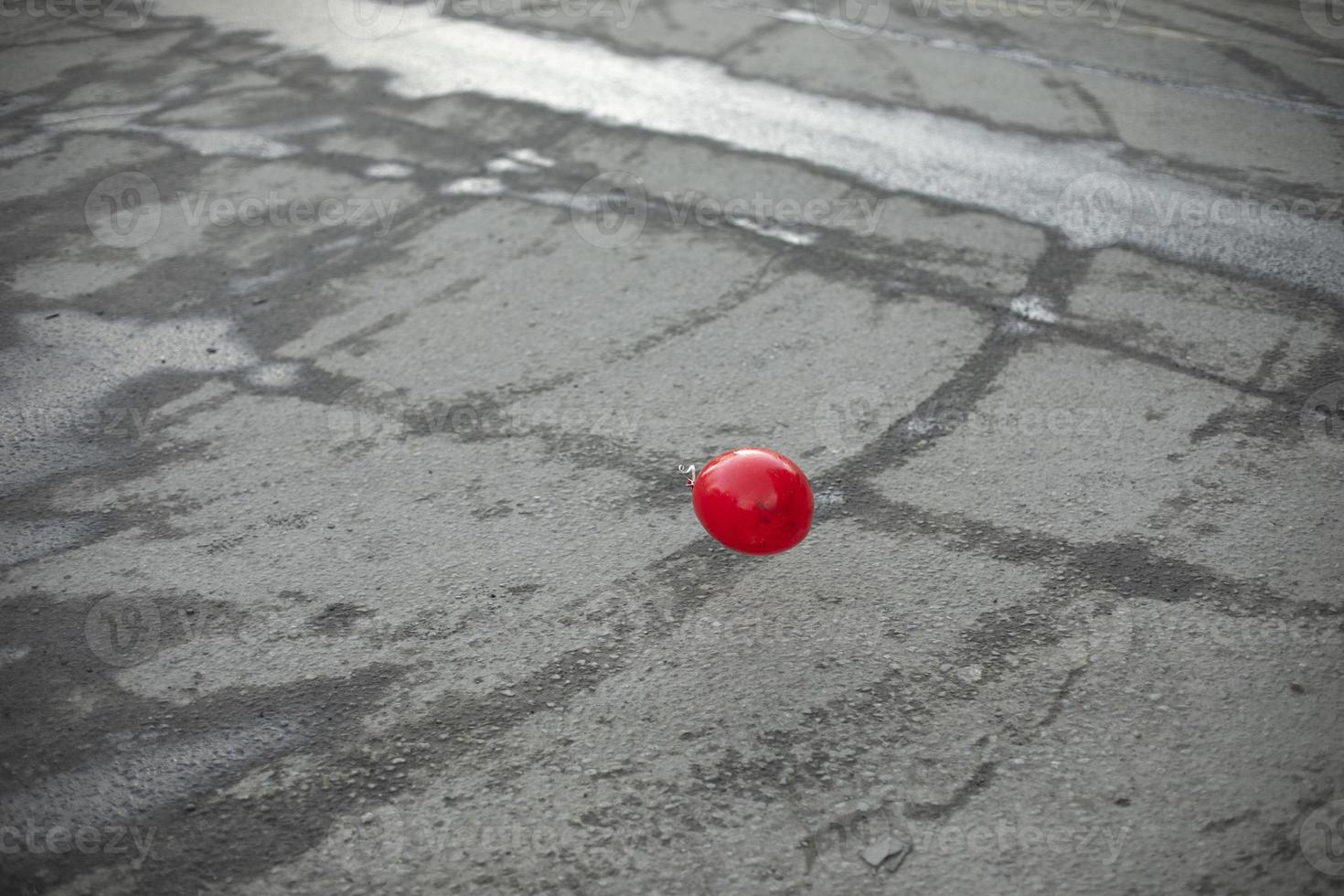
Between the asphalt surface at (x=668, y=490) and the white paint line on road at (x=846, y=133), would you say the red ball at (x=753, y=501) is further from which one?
the white paint line on road at (x=846, y=133)

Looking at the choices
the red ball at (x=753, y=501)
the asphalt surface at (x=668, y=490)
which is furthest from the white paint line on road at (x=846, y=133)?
the red ball at (x=753, y=501)

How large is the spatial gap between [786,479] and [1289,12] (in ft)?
25.4

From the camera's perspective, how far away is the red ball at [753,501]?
2.97 meters

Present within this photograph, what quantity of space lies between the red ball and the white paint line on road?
2.90 metres

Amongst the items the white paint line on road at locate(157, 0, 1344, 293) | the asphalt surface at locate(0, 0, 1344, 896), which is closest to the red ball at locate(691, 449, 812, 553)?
the asphalt surface at locate(0, 0, 1344, 896)

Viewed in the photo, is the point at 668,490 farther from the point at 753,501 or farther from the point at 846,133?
the point at 846,133

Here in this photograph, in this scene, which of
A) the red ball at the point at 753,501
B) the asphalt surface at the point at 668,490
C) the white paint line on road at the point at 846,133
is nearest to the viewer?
the asphalt surface at the point at 668,490

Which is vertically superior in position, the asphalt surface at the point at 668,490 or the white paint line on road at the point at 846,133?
the white paint line on road at the point at 846,133

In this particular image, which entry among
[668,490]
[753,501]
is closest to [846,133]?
[668,490]

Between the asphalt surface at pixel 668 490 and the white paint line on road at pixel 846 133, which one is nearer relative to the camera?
the asphalt surface at pixel 668 490

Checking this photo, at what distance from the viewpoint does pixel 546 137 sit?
21.5 feet

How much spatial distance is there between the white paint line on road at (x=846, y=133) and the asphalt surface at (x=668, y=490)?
48 millimetres

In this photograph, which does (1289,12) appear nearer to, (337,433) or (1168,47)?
(1168,47)

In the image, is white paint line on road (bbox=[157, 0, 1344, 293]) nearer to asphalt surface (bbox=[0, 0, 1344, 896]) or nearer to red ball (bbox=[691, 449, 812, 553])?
asphalt surface (bbox=[0, 0, 1344, 896])
